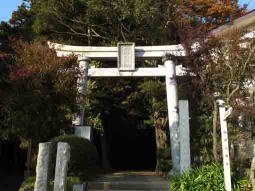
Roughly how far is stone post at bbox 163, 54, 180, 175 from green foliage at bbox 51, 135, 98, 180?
3.15 m

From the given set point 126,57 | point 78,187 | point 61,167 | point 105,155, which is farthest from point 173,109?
point 61,167

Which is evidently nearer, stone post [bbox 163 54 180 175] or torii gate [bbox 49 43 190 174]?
stone post [bbox 163 54 180 175]

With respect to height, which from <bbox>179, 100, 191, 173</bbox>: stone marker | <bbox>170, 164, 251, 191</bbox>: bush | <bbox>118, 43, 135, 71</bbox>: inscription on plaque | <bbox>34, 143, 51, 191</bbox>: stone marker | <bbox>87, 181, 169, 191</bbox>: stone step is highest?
<bbox>118, 43, 135, 71</bbox>: inscription on plaque

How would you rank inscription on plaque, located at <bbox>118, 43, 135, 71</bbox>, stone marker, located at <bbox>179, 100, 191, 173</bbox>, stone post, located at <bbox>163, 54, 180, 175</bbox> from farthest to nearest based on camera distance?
inscription on plaque, located at <bbox>118, 43, 135, 71</bbox> < stone post, located at <bbox>163, 54, 180, 175</bbox> < stone marker, located at <bbox>179, 100, 191, 173</bbox>

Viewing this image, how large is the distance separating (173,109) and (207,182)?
441cm

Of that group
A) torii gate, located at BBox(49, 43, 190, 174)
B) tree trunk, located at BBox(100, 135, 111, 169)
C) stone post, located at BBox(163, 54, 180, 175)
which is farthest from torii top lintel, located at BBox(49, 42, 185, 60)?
tree trunk, located at BBox(100, 135, 111, 169)

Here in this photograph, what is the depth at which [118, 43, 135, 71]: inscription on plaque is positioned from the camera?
44.5 feet

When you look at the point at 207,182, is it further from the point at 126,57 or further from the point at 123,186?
the point at 126,57

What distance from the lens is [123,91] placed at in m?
16.7

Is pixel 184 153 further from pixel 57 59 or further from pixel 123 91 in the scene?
pixel 123 91

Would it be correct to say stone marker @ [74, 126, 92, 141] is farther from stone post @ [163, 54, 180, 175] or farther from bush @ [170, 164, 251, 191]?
bush @ [170, 164, 251, 191]

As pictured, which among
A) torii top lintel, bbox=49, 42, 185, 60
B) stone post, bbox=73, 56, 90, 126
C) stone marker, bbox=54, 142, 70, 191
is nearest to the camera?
stone marker, bbox=54, 142, 70, 191

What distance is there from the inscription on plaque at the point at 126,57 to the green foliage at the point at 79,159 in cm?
389

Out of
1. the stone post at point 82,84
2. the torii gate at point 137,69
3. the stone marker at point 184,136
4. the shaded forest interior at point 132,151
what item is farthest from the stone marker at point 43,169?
the shaded forest interior at point 132,151
